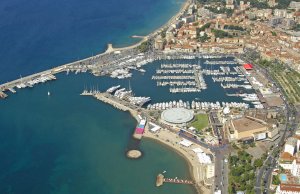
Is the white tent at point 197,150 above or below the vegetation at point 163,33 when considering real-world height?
below

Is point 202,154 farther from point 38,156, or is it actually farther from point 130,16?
point 130,16

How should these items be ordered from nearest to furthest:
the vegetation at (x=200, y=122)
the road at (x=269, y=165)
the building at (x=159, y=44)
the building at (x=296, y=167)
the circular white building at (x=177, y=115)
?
the road at (x=269, y=165), the building at (x=296, y=167), the vegetation at (x=200, y=122), the circular white building at (x=177, y=115), the building at (x=159, y=44)

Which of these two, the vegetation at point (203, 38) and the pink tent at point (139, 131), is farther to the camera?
the vegetation at point (203, 38)

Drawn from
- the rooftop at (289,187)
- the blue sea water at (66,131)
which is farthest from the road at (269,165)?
the blue sea water at (66,131)

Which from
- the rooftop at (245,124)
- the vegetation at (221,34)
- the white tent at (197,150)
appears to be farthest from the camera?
the vegetation at (221,34)

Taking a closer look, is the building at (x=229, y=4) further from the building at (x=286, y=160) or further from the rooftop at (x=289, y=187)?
the rooftop at (x=289, y=187)

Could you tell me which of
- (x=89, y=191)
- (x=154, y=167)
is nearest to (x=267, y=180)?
(x=154, y=167)

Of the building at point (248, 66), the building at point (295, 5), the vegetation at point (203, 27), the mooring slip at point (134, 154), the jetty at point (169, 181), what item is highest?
the building at point (295, 5)
